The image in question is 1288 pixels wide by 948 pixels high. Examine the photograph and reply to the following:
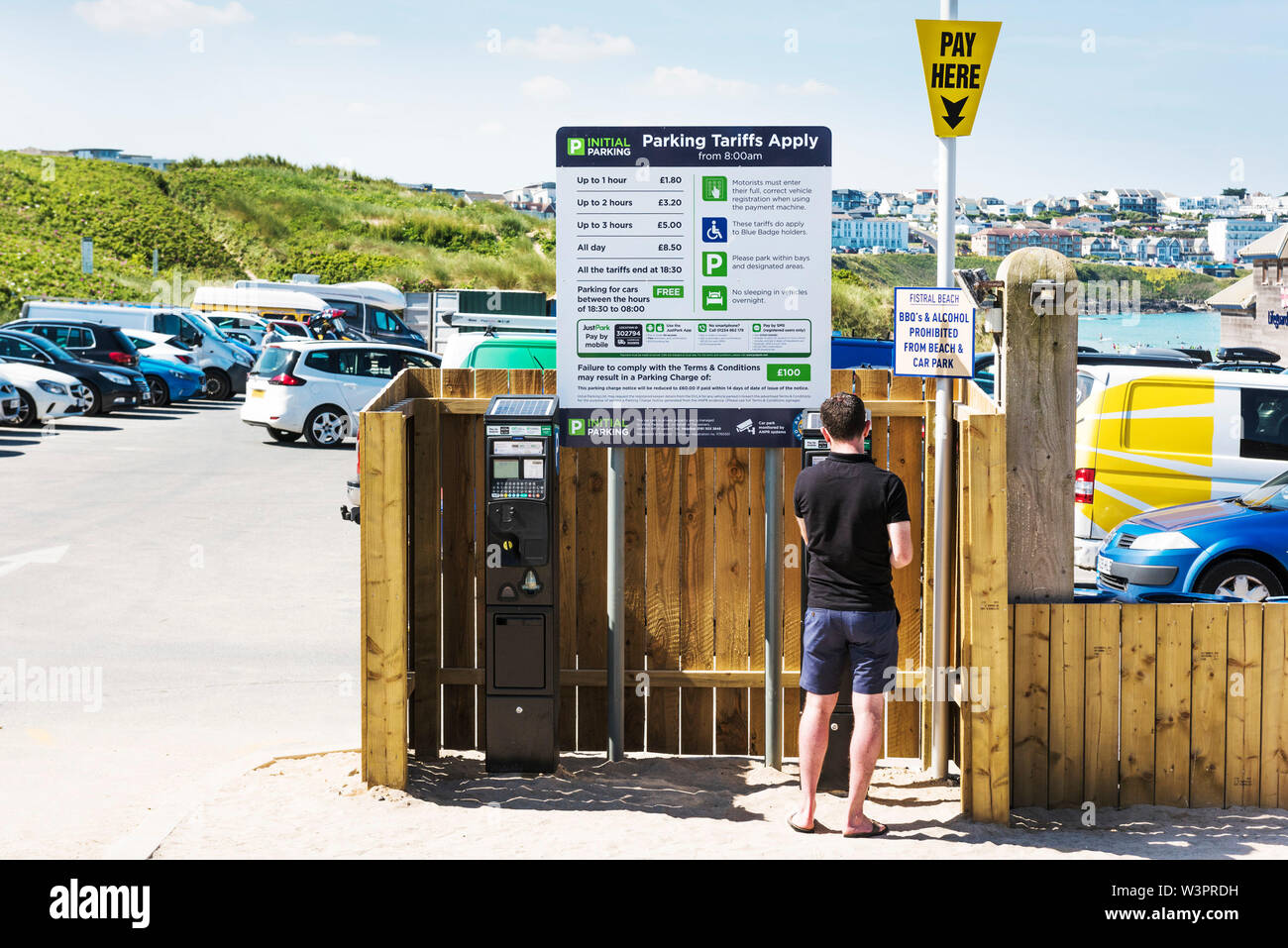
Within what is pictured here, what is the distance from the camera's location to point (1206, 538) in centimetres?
1006

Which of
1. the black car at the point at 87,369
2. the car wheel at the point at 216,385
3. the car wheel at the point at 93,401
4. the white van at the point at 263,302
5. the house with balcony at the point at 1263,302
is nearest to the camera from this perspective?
the black car at the point at 87,369

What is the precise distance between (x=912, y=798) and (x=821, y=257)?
2664 mm

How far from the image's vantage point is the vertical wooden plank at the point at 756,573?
22.9 feet

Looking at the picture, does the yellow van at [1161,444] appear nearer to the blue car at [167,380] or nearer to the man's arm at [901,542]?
the man's arm at [901,542]

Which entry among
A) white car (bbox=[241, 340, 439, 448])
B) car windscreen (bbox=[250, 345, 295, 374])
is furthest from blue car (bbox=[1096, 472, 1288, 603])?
car windscreen (bbox=[250, 345, 295, 374])

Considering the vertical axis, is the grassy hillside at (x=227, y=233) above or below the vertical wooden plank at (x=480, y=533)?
above

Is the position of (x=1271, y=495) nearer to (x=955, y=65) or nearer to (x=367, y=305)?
(x=955, y=65)

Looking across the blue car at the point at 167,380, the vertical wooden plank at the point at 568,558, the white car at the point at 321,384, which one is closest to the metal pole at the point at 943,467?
the vertical wooden plank at the point at 568,558

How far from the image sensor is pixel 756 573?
22.9 feet

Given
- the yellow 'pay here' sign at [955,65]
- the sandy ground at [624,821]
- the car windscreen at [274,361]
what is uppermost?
the yellow 'pay here' sign at [955,65]

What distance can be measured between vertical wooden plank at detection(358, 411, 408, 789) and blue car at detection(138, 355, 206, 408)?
24188 millimetres

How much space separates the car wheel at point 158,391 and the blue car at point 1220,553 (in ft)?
77.0

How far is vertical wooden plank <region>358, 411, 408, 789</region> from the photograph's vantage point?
242 inches

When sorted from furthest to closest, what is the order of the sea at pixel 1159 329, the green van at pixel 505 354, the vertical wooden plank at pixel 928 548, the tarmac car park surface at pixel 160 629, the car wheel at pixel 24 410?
the sea at pixel 1159 329 < the car wheel at pixel 24 410 < the green van at pixel 505 354 < the vertical wooden plank at pixel 928 548 < the tarmac car park surface at pixel 160 629
